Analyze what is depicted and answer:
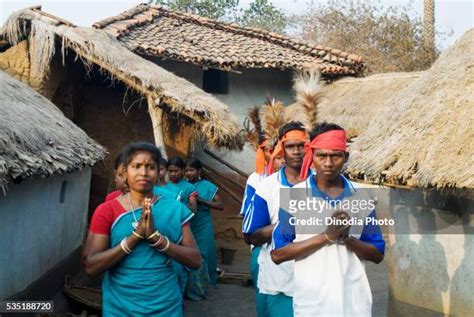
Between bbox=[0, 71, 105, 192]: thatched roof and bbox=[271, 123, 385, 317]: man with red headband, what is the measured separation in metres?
2.61

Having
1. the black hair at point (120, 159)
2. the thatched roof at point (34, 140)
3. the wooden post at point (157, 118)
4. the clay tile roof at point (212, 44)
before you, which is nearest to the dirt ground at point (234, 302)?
the wooden post at point (157, 118)

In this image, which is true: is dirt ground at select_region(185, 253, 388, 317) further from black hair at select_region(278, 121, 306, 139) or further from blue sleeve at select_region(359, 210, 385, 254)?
blue sleeve at select_region(359, 210, 385, 254)

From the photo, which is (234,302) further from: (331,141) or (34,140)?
(331,141)

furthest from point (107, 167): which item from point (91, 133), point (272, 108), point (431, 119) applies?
point (431, 119)

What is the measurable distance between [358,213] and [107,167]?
9004 millimetres

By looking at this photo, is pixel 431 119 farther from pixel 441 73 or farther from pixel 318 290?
pixel 318 290

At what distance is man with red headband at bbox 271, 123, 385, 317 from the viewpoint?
3.42m

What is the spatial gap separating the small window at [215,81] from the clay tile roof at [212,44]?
1.75 ft

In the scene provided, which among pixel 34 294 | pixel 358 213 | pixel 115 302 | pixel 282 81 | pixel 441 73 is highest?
pixel 282 81

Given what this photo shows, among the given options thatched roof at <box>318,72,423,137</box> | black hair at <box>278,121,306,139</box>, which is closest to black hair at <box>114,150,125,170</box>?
black hair at <box>278,121,306,139</box>

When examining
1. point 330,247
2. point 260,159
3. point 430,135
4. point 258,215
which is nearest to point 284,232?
point 330,247

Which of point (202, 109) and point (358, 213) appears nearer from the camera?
point (358, 213)

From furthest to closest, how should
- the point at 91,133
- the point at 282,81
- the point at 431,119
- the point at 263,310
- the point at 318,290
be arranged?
the point at 282,81
the point at 91,133
the point at 431,119
the point at 263,310
the point at 318,290

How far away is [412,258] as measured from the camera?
21.6 feet
